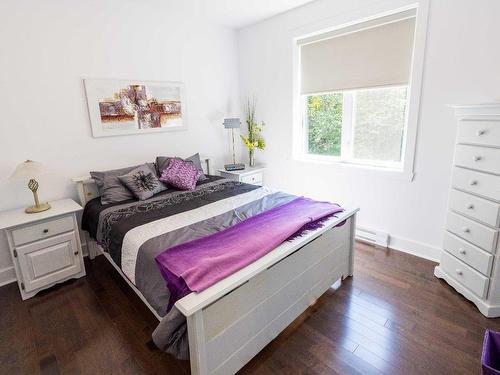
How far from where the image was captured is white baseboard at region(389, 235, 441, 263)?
2.64 meters

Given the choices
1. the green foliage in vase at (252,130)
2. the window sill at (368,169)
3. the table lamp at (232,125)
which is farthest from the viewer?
the green foliage in vase at (252,130)

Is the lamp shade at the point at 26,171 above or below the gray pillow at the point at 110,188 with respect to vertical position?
above

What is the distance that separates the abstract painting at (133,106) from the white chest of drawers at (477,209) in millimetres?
2846

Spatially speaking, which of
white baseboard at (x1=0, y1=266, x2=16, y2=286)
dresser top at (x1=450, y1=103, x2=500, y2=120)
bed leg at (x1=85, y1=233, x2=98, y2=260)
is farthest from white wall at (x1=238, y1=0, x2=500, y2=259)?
white baseboard at (x1=0, y1=266, x2=16, y2=286)

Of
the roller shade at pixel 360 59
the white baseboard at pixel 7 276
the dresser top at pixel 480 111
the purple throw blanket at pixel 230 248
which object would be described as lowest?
the white baseboard at pixel 7 276

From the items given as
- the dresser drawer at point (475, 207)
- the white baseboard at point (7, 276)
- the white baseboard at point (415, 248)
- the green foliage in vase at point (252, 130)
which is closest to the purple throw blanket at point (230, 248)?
the dresser drawer at point (475, 207)

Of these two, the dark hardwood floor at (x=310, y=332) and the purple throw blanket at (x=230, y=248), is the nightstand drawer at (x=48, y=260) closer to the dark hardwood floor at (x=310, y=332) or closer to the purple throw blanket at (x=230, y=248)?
the dark hardwood floor at (x=310, y=332)

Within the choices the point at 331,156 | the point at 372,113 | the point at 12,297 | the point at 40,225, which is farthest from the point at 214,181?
the point at 12,297

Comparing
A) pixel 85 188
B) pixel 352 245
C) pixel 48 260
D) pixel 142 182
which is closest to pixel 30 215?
pixel 48 260

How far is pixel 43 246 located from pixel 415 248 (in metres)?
3.37

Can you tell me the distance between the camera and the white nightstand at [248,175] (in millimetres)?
3656

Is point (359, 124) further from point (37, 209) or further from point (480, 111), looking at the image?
point (37, 209)

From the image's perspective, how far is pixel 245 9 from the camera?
322cm

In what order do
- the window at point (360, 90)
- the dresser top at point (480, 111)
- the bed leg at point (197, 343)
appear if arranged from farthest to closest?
the window at point (360, 90), the dresser top at point (480, 111), the bed leg at point (197, 343)
